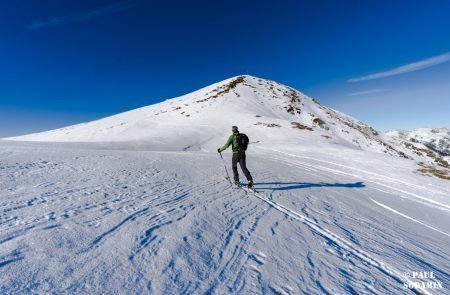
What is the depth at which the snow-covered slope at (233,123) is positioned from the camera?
3238 cm

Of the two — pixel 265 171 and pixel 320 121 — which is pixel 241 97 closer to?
pixel 320 121

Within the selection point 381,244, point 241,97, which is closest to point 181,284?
point 381,244

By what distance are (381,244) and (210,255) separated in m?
4.01

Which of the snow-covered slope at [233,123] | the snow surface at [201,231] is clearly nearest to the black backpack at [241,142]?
the snow surface at [201,231]

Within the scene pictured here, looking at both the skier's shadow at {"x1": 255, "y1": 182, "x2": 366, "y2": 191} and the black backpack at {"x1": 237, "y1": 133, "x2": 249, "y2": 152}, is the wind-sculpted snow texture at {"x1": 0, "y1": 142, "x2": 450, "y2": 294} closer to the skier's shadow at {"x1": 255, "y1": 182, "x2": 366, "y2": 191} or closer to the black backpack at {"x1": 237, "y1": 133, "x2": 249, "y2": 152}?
the skier's shadow at {"x1": 255, "y1": 182, "x2": 366, "y2": 191}

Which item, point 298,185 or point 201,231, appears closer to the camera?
point 201,231

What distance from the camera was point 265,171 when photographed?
43.3ft

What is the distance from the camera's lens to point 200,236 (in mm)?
4926

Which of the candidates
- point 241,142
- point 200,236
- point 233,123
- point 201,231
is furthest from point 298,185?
point 233,123

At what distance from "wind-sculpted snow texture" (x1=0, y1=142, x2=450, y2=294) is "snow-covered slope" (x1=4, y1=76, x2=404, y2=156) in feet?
33.7

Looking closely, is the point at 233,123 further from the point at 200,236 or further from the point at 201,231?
the point at 200,236

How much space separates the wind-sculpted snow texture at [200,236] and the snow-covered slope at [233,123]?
10.3m

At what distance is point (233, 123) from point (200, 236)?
39.9 meters

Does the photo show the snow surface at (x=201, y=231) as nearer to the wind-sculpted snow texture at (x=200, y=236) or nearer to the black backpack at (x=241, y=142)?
the wind-sculpted snow texture at (x=200, y=236)
